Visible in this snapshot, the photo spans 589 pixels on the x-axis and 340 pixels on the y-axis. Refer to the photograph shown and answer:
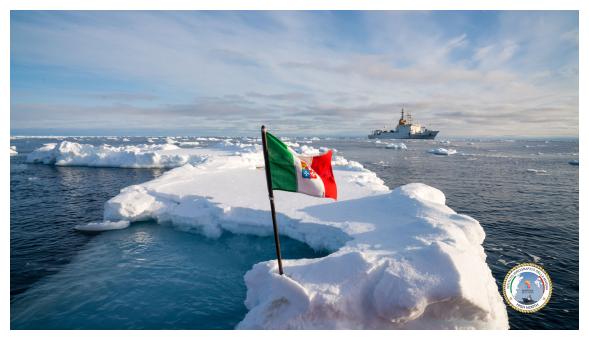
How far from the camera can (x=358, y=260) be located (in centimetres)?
573

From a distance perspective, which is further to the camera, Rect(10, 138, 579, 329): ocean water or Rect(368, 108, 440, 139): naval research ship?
Rect(368, 108, 440, 139): naval research ship

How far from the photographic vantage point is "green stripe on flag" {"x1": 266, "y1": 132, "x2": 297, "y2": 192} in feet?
16.8

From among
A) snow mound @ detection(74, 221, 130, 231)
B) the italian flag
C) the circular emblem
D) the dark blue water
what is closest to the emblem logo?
the italian flag

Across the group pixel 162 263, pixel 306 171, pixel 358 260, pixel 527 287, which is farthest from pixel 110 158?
pixel 527 287

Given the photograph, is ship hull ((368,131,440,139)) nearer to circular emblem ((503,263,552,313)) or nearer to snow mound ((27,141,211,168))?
snow mound ((27,141,211,168))

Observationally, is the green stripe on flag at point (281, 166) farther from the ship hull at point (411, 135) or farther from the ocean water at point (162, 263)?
the ship hull at point (411, 135)

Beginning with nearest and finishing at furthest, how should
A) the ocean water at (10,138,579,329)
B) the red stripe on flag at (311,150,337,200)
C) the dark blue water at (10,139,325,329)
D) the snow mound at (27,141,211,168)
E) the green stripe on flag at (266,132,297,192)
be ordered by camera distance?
the green stripe on flag at (266,132,297,192) → the red stripe on flag at (311,150,337,200) → the dark blue water at (10,139,325,329) → the ocean water at (10,138,579,329) → the snow mound at (27,141,211,168)

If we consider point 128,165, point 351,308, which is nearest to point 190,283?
point 351,308

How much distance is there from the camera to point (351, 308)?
527cm

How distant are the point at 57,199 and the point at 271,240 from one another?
51.5 feet

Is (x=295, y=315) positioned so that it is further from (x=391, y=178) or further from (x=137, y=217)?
(x=391, y=178)

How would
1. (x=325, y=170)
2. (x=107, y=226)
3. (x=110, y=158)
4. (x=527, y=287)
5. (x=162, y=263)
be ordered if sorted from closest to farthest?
1. (x=325, y=170)
2. (x=527, y=287)
3. (x=162, y=263)
4. (x=107, y=226)
5. (x=110, y=158)

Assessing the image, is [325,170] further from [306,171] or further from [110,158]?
[110,158]

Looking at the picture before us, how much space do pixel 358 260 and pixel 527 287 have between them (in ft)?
11.0
